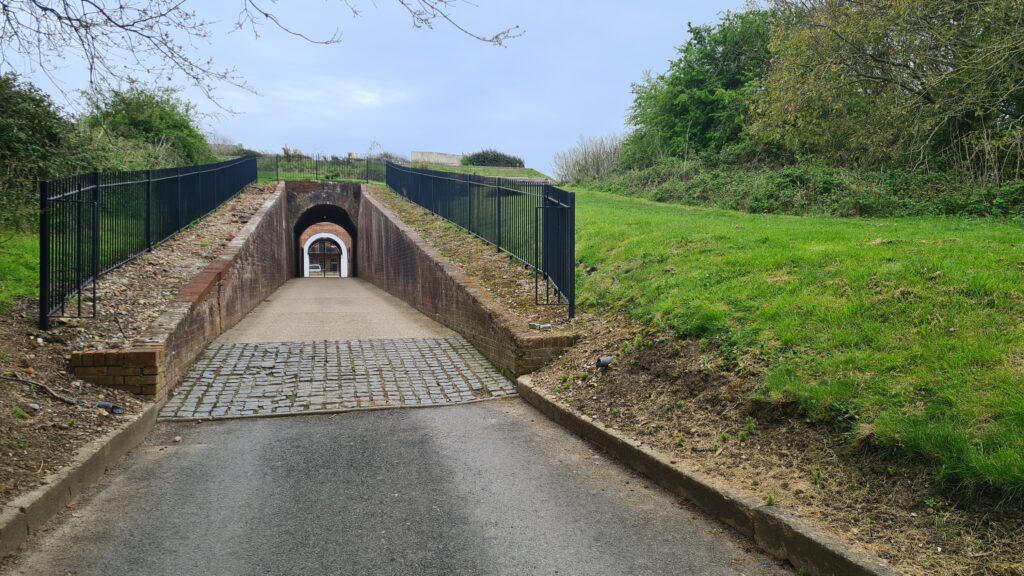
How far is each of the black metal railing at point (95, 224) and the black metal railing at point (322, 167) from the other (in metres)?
21.5

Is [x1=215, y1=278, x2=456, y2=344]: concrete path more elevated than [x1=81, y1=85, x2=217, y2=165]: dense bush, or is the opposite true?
[x1=81, y1=85, x2=217, y2=165]: dense bush

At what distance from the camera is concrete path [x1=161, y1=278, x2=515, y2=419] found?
736 centimetres

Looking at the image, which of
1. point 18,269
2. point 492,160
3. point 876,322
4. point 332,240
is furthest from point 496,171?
point 876,322

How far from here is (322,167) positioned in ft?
125

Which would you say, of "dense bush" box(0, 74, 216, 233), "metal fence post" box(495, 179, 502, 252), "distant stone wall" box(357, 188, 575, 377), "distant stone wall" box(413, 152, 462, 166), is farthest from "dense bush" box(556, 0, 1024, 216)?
"distant stone wall" box(413, 152, 462, 166)

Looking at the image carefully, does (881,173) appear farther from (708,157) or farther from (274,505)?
(274,505)

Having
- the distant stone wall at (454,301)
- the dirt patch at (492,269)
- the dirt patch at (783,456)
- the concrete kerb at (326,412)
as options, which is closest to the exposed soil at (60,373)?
the concrete kerb at (326,412)

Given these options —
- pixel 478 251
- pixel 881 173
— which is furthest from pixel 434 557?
pixel 881 173

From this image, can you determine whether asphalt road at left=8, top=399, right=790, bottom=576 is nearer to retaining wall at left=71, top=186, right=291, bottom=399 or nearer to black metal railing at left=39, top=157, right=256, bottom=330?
retaining wall at left=71, top=186, right=291, bottom=399

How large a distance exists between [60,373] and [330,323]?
583 cm

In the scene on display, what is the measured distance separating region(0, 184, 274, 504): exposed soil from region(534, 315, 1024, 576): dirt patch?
13.2 feet

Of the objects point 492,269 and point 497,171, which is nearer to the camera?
point 492,269

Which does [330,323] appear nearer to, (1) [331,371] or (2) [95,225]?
(1) [331,371]

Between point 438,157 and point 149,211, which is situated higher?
point 438,157
